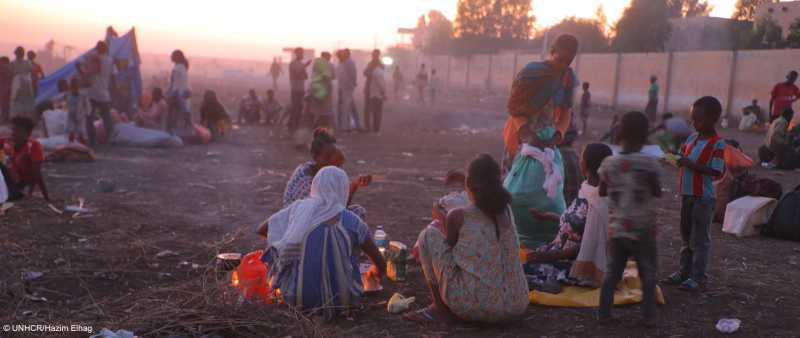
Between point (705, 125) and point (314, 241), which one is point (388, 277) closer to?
point (314, 241)

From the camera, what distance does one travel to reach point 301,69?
13977 mm

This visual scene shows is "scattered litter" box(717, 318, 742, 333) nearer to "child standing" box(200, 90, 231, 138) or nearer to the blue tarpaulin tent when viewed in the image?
"child standing" box(200, 90, 231, 138)

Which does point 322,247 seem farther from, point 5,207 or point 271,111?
point 271,111

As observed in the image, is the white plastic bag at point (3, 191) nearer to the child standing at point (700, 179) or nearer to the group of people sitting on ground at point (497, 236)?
the group of people sitting on ground at point (497, 236)

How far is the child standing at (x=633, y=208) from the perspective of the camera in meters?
3.62

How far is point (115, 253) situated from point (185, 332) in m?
2.27

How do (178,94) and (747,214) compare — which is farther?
(178,94)

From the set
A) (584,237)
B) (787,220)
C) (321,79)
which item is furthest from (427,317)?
(321,79)

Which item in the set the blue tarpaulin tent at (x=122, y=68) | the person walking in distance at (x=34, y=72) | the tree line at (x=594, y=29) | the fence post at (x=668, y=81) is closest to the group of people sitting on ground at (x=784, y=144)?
the tree line at (x=594, y=29)

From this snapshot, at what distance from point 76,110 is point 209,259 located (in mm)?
7116

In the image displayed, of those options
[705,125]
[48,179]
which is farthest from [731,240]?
[48,179]

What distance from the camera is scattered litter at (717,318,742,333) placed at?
3.74m

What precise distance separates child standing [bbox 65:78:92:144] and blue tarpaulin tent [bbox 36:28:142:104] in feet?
13.2

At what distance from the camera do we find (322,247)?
386 centimetres
